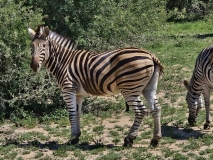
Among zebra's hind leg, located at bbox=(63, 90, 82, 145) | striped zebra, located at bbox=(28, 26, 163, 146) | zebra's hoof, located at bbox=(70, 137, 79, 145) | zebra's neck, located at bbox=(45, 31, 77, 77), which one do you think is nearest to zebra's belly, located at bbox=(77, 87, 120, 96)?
striped zebra, located at bbox=(28, 26, 163, 146)

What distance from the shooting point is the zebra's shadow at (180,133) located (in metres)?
8.43

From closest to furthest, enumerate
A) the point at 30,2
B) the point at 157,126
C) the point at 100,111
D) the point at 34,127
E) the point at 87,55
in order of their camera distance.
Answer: the point at 157,126, the point at 87,55, the point at 34,127, the point at 100,111, the point at 30,2

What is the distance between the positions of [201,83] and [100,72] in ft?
7.58

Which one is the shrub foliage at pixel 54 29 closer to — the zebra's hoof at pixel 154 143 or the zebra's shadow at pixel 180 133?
the zebra's shadow at pixel 180 133

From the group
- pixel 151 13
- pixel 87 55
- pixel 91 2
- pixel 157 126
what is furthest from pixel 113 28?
pixel 157 126

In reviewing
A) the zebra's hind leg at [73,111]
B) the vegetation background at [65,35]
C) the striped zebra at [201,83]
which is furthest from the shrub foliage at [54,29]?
the striped zebra at [201,83]

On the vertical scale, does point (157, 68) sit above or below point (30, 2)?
below

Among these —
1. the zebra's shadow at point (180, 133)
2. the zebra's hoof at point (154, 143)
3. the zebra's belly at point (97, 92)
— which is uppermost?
the zebra's belly at point (97, 92)

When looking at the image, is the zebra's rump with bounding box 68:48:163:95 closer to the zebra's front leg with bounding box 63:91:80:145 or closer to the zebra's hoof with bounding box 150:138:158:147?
the zebra's front leg with bounding box 63:91:80:145

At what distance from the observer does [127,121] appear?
32.2 ft

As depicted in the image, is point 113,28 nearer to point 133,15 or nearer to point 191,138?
point 133,15

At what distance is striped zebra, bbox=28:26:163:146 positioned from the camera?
7594 mm

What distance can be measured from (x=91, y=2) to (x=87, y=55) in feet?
10.6

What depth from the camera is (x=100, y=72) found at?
7898 mm
